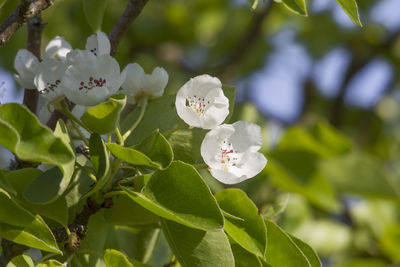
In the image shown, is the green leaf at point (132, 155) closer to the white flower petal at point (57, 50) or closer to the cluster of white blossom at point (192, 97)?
the cluster of white blossom at point (192, 97)

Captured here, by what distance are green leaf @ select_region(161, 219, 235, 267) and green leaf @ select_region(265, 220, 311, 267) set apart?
0.26ft

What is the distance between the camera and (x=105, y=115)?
0.72m

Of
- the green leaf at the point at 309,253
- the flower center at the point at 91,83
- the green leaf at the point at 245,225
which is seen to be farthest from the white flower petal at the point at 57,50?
the green leaf at the point at 309,253

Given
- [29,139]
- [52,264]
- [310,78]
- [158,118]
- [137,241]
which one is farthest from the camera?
[310,78]

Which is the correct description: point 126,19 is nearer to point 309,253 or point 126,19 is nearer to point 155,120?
point 155,120

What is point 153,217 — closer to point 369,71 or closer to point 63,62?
point 63,62

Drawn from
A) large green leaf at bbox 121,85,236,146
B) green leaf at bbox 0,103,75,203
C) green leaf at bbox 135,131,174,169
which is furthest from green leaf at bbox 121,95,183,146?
green leaf at bbox 0,103,75,203

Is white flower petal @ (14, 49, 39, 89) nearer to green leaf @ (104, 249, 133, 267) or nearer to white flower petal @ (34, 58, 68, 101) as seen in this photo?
white flower petal @ (34, 58, 68, 101)

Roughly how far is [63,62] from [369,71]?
98.7 inches

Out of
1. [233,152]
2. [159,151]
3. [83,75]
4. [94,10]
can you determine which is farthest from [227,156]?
[94,10]

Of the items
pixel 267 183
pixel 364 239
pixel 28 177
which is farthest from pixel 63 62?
pixel 364 239

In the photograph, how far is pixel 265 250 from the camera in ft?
2.42

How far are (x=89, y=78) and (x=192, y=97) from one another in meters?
0.14

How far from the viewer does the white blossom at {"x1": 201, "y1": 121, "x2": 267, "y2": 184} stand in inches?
31.0
